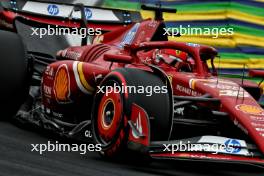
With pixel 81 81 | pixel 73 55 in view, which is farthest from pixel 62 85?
pixel 73 55

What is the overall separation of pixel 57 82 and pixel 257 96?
206cm

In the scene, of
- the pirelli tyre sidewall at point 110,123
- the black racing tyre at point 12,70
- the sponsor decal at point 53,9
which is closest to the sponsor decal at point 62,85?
the pirelli tyre sidewall at point 110,123

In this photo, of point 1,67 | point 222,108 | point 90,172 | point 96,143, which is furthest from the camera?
point 1,67

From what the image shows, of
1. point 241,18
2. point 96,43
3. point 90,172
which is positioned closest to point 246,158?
point 90,172

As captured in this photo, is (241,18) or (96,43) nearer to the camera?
(96,43)

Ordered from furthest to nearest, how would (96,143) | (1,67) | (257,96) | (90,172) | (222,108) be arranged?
(1,67) → (257,96) → (96,143) → (222,108) → (90,172)

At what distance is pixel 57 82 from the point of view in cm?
816

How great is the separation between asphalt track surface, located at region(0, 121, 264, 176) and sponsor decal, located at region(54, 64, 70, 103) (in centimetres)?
48

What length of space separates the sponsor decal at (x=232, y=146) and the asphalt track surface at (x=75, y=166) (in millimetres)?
242

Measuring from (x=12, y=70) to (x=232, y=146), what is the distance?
3.26 metres

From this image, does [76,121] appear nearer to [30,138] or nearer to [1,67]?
[30,138]

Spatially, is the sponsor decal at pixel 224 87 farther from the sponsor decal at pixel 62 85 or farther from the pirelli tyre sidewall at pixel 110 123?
the sponsor decal at pixel 62 85

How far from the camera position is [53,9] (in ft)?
32.9

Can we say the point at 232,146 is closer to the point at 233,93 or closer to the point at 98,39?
the point at 233,93
